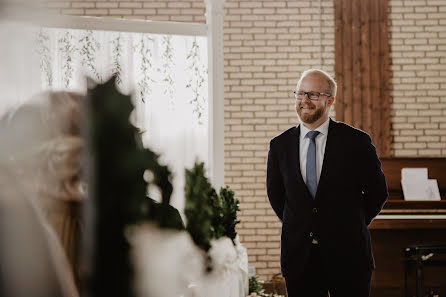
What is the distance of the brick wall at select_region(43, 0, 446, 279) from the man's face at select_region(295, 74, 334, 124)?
3.52 meters

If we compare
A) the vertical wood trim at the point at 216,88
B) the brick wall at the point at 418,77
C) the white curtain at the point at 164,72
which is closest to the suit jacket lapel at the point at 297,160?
the vertical wood trim at the point at 216,88

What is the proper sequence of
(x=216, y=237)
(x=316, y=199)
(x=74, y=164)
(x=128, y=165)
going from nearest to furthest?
(x=128, y=165), (x=74, y=164), (x=216, y=237), (x=316, y=199)

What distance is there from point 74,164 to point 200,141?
156 inches

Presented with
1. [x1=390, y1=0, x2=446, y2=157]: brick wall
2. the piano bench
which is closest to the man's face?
the piano bench

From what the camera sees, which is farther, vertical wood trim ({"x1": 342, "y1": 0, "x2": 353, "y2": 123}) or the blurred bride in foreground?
vertical wood trim ({"x1": 342, "y1": 0, "x2": 353, "y2": 123})

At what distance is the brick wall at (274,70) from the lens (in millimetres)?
6156

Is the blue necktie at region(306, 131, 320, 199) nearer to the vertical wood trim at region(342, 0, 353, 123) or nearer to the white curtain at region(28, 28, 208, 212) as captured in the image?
the white curtain at region(28, 28, 208, 212)

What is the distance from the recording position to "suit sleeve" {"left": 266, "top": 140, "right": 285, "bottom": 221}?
8.90 feet

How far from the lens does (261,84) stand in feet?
20.3

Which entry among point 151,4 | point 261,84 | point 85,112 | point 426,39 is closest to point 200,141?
point 261,84

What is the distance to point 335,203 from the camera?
2.48 metres

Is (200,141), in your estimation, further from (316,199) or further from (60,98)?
(60,98)

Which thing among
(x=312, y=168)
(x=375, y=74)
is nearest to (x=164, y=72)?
(x=312, y=168)

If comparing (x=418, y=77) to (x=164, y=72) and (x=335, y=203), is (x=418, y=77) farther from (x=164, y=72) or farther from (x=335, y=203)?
(x=335, y=203)
